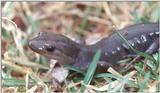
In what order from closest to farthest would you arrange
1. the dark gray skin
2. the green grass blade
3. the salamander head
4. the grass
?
the grass < the green grass blade < the salamander head < the dark gray skin

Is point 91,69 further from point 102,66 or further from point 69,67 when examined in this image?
point 69,67

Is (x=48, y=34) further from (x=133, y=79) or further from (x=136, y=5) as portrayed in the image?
(x=136, y=5)

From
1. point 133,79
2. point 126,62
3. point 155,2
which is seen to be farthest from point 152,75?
point 155,2

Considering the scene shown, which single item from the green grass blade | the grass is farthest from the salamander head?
the green grass blade

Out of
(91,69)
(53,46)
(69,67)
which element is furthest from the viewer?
(69,67)

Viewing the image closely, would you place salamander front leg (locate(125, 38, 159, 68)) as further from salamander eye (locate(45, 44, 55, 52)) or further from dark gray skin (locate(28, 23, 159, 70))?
salamander eye (locate(45, 44, 55, 52))

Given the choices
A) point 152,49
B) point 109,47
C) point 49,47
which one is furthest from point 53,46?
point 152,49
